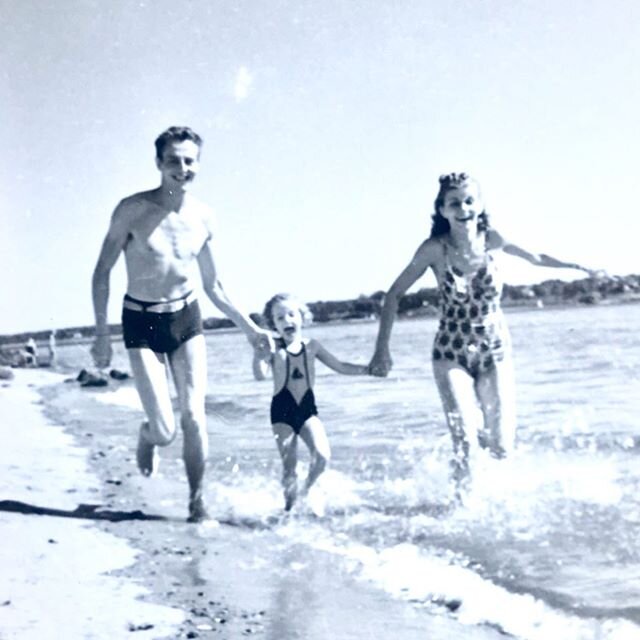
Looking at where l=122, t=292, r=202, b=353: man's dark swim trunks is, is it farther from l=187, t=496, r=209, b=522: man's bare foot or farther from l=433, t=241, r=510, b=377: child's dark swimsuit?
l=433, t=241, r=510, b=377: child's dark swimsuit

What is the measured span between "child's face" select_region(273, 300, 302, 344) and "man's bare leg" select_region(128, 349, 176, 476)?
1.06ft

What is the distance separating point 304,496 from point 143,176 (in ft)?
3.18

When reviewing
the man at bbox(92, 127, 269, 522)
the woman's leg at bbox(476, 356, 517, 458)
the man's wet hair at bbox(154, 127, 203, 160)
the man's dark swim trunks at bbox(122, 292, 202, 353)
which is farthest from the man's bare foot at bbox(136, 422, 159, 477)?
the woman's leg at bbox(476, 356, 517, 458)

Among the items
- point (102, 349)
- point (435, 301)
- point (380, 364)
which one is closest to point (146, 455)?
point (102, 349)

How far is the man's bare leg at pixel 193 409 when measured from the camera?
8.11ft

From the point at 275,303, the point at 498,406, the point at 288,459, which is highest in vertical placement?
the point at 275,303

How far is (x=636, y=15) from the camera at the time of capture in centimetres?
247

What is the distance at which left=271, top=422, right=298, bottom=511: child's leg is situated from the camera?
2.60m

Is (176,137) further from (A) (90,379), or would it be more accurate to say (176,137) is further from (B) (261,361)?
(A) (90,379)

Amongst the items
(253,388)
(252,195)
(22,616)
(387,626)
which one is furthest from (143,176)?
(387,626)

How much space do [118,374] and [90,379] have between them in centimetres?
14

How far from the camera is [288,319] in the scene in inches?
98.7

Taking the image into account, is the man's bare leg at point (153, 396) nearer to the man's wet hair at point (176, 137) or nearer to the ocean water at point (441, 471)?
the ocean water at point (441, 471)

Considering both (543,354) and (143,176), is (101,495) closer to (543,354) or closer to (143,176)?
(143,176)
